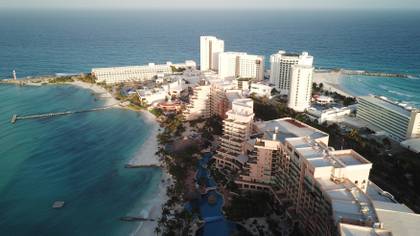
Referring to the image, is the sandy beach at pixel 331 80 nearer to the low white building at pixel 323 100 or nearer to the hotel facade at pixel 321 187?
the low white building at pixel 323 100

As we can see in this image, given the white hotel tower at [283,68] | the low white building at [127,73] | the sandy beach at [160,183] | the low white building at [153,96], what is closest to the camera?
the sandy beach at [160,183]

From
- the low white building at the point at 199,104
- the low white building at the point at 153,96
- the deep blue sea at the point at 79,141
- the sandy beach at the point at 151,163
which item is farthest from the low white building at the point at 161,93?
the low white building at the point at 199,104

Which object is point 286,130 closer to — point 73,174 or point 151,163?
point 151,163

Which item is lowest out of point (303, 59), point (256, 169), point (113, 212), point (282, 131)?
point (113, 212)

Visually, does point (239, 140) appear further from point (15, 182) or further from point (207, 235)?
point (15, 182)

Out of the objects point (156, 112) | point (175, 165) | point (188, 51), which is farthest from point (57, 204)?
point (188, 51)

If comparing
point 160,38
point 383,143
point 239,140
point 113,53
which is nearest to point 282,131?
point 239,140

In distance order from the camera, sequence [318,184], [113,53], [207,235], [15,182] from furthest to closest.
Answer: [113,53]
[15,182]
[207,235]
[318,184]
